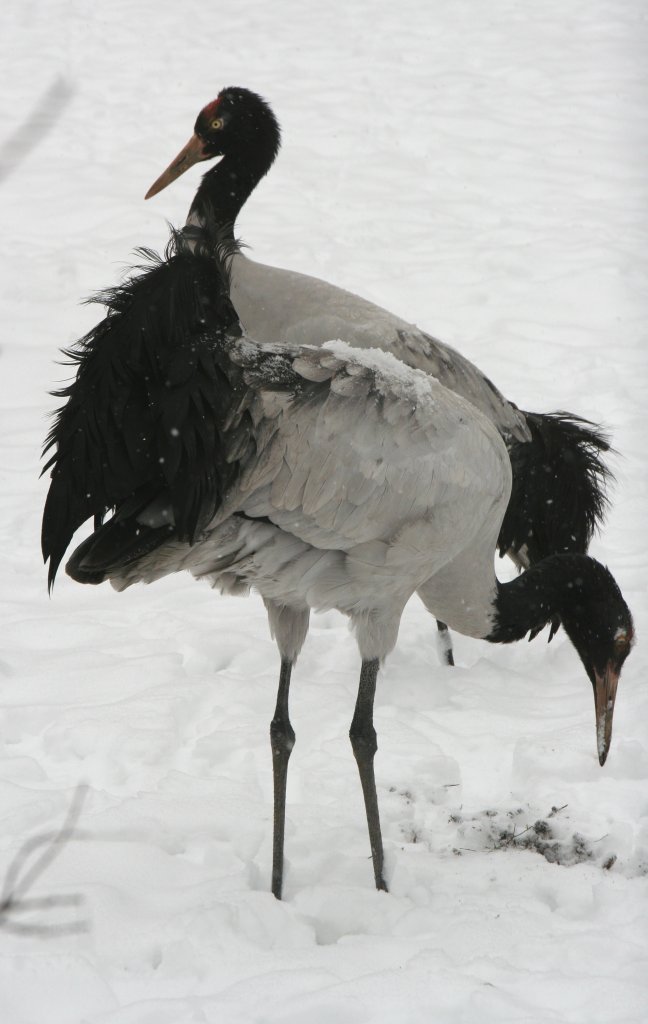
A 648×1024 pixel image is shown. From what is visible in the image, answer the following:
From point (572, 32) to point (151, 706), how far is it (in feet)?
32.0

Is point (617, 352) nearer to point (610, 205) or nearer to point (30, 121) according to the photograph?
point (610, 205)

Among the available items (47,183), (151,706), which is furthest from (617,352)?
(47,183)

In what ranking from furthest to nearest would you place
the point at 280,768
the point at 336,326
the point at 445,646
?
1. the point at 445,646
2. the point at 336,326
3. the point at 280,768

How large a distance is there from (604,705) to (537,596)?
388 millimetres

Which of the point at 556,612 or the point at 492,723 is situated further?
the point at 492,723

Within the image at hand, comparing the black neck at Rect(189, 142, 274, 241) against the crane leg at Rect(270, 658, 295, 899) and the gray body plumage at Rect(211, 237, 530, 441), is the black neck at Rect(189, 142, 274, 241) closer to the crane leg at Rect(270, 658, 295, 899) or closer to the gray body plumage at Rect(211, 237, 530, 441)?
the gray body plumage at Rect(211, 237, 530, 441)

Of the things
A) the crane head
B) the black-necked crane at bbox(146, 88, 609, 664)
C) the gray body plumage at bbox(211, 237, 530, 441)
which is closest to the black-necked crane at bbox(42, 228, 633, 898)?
the black-necked crane at bbox(146, 88, 609, 664)

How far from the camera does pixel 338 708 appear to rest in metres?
3.78

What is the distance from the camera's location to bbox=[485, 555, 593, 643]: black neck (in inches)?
133

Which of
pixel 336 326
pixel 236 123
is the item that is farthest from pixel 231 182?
pixel 336 326

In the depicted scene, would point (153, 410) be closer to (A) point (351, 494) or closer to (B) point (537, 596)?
(A) point (351, 494)

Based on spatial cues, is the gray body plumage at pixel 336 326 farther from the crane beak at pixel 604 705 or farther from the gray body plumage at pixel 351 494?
the crane beak at pixel 604 705

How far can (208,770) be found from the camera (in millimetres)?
3363

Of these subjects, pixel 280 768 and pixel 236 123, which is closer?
pixel 280 768
